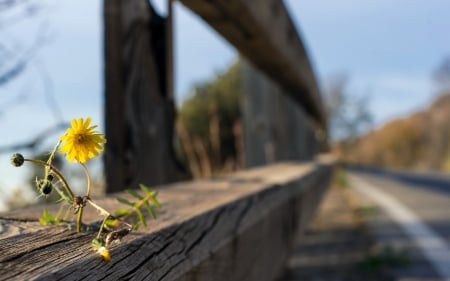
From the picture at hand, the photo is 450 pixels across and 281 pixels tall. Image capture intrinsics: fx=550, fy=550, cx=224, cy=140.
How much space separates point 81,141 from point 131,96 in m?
1.05

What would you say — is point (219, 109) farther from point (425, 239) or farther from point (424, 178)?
point (425, 239)

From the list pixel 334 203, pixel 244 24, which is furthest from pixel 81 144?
pixel 334 203

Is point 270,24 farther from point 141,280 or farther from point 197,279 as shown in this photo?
point 141,280

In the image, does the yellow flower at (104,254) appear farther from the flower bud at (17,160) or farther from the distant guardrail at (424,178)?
the distant guardrail at (424,178)

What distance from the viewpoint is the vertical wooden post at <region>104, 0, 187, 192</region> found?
1772 millimetres

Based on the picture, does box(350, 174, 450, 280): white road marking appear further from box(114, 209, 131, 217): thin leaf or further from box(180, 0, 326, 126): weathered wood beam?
box(114, 209, 131, 217): thin leaf

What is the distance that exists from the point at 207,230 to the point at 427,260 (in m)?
2.93

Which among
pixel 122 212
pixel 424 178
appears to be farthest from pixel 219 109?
pixel 122 212

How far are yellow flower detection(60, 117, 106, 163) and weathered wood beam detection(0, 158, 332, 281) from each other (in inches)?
5.4

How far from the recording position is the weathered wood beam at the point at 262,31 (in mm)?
1778

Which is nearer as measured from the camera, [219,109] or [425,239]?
[425,239]

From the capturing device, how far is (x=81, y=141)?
76 centimetres

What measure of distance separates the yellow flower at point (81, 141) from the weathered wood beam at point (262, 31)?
0.93 metres

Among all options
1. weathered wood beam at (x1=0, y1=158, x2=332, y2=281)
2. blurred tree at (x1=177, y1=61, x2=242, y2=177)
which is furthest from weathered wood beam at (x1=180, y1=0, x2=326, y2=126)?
blurred tree at (x1=177, y1=61, x2=242, y2=177)
